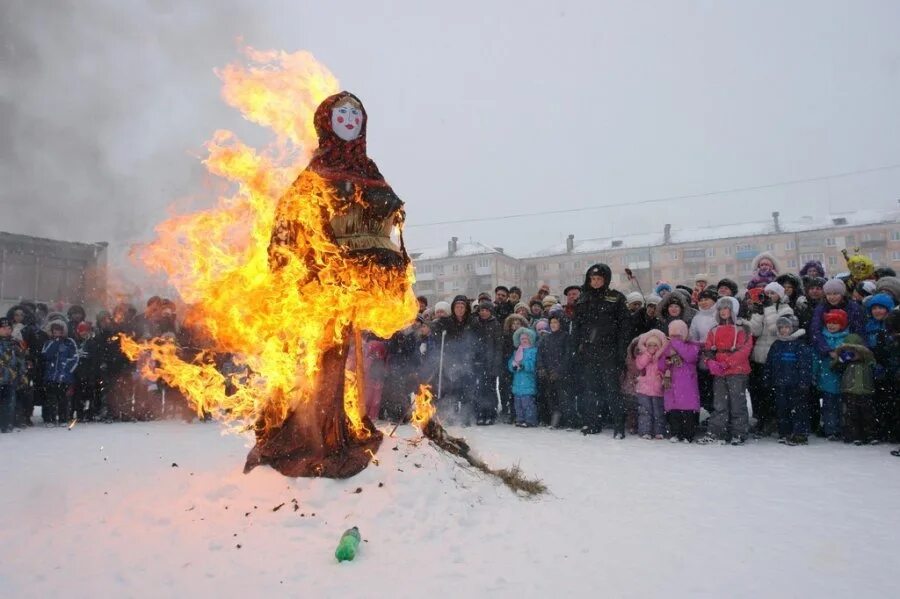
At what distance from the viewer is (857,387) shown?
754 centimetres

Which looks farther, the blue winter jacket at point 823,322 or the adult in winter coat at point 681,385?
the adult in winter coat at point 681,385

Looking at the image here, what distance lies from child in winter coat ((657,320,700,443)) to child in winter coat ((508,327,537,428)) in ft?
7.85

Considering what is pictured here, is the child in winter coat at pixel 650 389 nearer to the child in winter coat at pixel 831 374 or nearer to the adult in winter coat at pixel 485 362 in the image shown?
the child in winter coat at pixel 831 374

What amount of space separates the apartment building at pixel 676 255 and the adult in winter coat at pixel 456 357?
156ft

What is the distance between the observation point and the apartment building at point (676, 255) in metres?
58.7

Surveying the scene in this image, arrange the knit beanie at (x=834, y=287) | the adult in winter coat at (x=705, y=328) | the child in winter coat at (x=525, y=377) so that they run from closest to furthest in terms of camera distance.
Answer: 1. the knit beanie at (x=834, y=287)
2. the adult in winter coat at (x=705, y=328)
3. the child in winter coat at (x=525, y=377)

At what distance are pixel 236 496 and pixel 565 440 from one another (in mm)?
5196

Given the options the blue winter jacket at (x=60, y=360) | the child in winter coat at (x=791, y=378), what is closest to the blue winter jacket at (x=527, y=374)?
the child in winter coat at (x=791, y=378)

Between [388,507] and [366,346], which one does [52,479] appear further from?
[366,346]

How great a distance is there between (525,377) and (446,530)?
20.0ft

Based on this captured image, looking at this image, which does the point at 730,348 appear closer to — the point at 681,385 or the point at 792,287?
the point at 681,385

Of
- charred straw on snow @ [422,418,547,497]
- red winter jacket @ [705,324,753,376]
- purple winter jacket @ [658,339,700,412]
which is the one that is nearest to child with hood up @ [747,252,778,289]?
red winter jacket @ [705,324,753,376]

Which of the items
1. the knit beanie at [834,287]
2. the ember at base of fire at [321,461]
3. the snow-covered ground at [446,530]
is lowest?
the snow-covered ground at [446,530]

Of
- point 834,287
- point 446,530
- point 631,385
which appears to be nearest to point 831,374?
point 834,287
